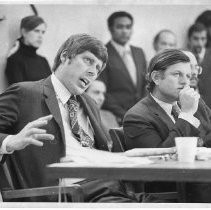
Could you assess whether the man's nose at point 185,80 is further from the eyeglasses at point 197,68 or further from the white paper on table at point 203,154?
the white paper on table at point 203,154

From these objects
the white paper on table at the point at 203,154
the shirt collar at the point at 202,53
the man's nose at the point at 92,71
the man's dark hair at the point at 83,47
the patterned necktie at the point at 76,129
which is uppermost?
the man's dark hair at the point at 83,47

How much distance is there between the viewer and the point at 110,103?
228 cm

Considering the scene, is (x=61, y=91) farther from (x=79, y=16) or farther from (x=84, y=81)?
(x=79, y=16)

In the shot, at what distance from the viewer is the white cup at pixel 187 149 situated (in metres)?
1.44

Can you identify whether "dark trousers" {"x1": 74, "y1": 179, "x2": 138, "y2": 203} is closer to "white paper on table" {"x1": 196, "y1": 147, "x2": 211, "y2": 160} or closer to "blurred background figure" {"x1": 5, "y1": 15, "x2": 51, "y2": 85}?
"white paper on table" {"x1": 196, "y1": 147, "x2": 211, "y2": 160}

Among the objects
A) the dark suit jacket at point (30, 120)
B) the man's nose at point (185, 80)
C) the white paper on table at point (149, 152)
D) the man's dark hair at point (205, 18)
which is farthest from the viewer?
the man's dark hair at point (205, 18)

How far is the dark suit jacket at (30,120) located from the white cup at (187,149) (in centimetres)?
46

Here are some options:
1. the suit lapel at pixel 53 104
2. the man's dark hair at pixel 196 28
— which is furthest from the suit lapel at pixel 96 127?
the man's dark hair at pixel 196 28

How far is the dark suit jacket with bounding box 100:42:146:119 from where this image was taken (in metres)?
2.27

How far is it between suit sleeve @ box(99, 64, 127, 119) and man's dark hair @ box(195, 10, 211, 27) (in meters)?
0.46

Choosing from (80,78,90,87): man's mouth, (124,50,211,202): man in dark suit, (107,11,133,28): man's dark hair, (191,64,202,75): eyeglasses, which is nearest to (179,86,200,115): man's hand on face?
(124,50,211,202): man in dark suit

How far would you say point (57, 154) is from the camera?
1.74 metres

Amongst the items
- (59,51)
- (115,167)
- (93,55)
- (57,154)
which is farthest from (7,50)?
(115,167)

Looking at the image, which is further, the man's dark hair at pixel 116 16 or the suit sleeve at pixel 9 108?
the man's dark hair at pixel 116 16
